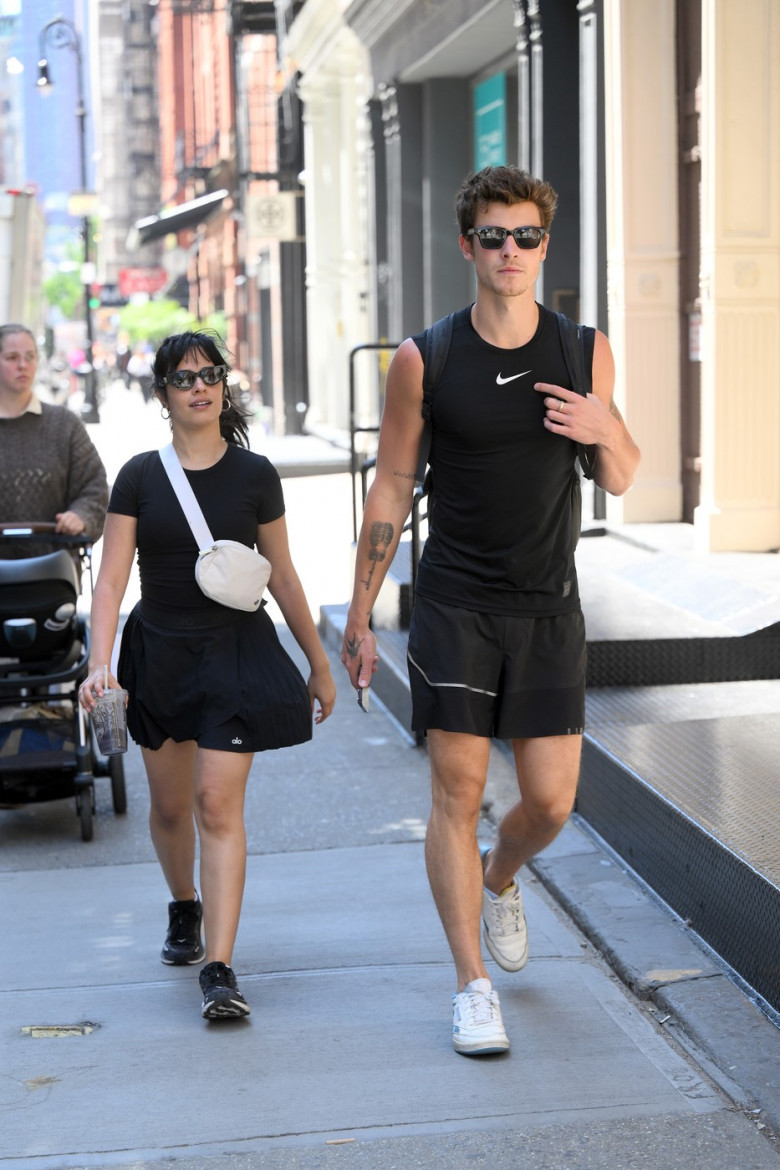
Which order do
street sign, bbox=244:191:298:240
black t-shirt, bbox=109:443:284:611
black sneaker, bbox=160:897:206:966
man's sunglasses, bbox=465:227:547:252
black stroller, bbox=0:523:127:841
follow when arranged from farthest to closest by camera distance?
street sign, bbox=244:191:298:240, black stroller, bbox=0:523:127:841, black sneaker, bbox=160:897:206:966, black t-shirt, bbox=109:443:284:611, man's sunglasses, bbox=465:227:547:252

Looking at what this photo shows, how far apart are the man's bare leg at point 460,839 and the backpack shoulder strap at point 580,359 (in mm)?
785

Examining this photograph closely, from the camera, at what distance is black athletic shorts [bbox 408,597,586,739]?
174 inches

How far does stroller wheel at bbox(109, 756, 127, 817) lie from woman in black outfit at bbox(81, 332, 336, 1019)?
80.4 inches

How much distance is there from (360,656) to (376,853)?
2.14 meters

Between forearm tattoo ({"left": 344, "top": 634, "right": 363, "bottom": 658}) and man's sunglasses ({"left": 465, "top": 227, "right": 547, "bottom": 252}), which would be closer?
man's sunglasses ({"left": 465, "top": 227, "right": 547, "bottom": 252})

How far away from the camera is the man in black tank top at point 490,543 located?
4.28 metres

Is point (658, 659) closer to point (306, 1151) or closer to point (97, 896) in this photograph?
point (97, 896)

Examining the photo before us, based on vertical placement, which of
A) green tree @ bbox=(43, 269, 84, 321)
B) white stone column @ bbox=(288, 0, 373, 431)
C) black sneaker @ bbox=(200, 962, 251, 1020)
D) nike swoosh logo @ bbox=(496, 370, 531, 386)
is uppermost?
green tree @ bbox=(43, 269, 84, 321)

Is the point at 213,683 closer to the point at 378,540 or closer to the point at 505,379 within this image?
the point at 378,540

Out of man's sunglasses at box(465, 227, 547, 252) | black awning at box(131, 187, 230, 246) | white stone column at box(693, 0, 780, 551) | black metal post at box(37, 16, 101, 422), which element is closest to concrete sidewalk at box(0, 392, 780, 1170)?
man's sunglasses at box(465, 227, 547, 252)

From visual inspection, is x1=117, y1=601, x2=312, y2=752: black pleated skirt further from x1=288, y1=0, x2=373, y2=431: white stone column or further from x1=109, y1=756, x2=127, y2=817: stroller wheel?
x1=288, y1=0, x2=373, y2=431: white stone column

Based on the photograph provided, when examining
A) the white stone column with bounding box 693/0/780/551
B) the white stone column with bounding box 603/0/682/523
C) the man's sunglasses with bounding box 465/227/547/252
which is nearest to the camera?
the man's sunglasses with bounding box 465/227/547/252

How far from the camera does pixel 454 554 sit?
175 inches

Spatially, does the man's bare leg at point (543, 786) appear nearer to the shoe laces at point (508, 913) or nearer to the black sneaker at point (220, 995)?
the shoe laces at point (508, 913)
